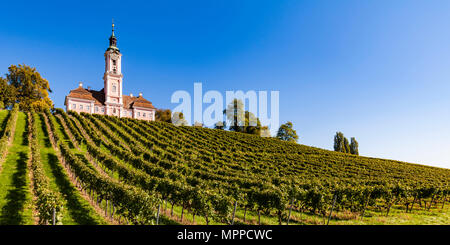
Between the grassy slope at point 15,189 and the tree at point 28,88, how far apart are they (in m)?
36.0

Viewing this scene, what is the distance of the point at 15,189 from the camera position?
16469 mm

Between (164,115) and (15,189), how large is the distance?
68.5 meters

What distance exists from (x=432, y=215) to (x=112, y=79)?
8104 centimetres

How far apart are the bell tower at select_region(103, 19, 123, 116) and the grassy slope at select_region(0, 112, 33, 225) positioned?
142ft

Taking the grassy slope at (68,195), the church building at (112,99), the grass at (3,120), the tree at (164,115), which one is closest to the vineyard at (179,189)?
the grassy slope at (68,195)

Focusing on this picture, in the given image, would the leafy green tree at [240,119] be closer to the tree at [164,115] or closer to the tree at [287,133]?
the tree at [287,133]

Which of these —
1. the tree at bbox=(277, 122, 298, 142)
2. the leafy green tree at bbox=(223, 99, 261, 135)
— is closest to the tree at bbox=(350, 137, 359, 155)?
the tree at bbox=(277, 122, 298, 142)

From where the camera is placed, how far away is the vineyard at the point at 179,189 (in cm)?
1320

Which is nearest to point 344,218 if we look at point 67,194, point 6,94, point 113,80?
point 67,194

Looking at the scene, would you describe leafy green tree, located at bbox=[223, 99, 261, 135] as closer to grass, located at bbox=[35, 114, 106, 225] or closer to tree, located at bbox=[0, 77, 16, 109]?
grass, located at bbox=[35, 114, 106, 225]

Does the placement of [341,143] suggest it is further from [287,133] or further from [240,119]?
[240,119]

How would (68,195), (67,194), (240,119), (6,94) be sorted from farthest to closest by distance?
(240,119) < (6,94) < (67,194) < (68,195)

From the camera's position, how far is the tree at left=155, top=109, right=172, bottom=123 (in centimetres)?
8394
